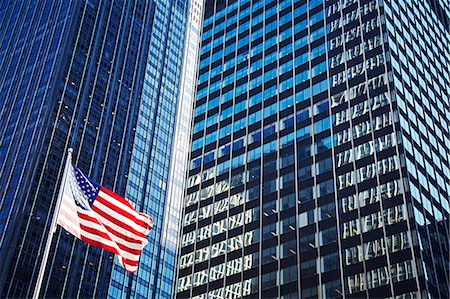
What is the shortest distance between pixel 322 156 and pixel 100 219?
72269 mm

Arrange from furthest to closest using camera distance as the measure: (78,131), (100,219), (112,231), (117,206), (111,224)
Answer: (78,131) < (117,206) < (112,231) < (111,224) < (100,219)

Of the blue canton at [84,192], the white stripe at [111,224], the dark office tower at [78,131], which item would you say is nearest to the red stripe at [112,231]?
the white stripe at [111,224]

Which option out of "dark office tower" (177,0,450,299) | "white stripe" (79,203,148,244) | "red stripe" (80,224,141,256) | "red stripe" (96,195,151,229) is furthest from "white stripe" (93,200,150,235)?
"dark office tower" (177,0,450,299)

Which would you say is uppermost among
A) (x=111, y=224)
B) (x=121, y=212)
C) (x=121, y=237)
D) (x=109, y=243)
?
(x=121, y=212)

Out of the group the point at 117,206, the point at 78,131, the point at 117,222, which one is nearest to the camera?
the point at 117,222

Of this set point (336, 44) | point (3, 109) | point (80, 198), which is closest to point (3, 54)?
point (3, 109)

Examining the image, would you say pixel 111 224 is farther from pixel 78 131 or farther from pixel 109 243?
pixel 78 131

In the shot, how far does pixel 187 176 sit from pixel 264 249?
92.8 feet

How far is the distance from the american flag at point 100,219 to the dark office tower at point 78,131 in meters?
99.3

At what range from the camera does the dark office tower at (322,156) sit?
97938 mm

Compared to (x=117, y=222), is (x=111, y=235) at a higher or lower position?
lower

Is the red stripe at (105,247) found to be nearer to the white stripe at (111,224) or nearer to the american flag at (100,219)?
the american flag at (100,219)

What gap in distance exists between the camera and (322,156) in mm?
111500

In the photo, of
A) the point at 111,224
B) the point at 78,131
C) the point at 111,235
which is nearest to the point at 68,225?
the point at 111,224
